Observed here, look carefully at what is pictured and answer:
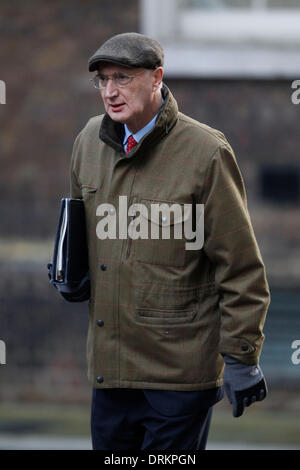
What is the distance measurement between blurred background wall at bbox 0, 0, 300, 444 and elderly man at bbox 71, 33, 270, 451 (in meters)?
2.91

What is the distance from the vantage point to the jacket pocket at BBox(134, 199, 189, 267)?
10.8 ft

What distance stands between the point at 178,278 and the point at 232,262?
198 millimetres

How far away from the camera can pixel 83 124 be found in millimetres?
6363

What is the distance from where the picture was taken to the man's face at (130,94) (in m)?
3.27

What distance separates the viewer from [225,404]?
Result: 633 centimetres

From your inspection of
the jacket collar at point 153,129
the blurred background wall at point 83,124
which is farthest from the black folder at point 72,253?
the blurred background wall at point 83,124

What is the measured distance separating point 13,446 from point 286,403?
1848mm

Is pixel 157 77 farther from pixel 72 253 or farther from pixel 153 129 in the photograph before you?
pixel 72 253

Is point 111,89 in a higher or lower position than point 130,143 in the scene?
higher
